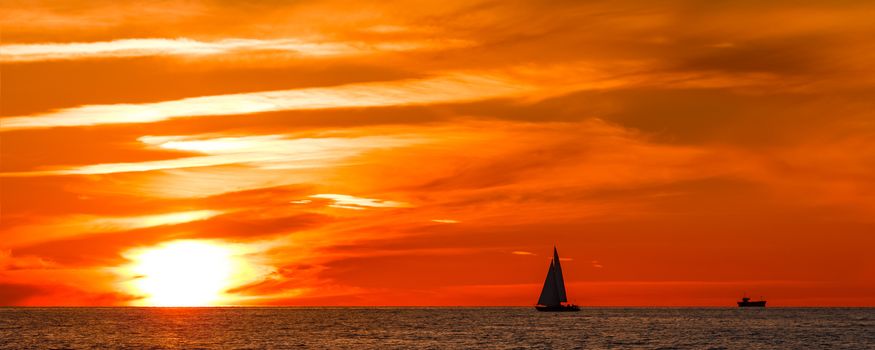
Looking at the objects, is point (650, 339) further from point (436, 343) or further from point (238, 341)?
point (238, 341)

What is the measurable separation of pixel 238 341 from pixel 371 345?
82.6ft

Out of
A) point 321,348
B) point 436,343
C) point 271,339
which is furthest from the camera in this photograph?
point 271,339

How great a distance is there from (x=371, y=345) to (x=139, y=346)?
1340 inches

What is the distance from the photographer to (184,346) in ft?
550

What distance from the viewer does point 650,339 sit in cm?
19250

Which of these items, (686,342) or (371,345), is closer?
A: (371,345)

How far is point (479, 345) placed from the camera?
17038 cm

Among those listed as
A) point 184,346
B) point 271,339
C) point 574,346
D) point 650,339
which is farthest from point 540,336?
point 184,346

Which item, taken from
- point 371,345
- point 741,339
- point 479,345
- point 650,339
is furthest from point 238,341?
point 741,339

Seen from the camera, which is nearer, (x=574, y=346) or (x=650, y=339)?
(x=574, y=346)

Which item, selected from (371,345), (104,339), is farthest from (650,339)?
(104,339)

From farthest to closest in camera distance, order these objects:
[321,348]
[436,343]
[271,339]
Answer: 1. [271,339]
2. [436,343]
3. [321,348]

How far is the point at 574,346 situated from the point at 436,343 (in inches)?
888

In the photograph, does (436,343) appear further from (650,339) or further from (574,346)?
(650,339)
